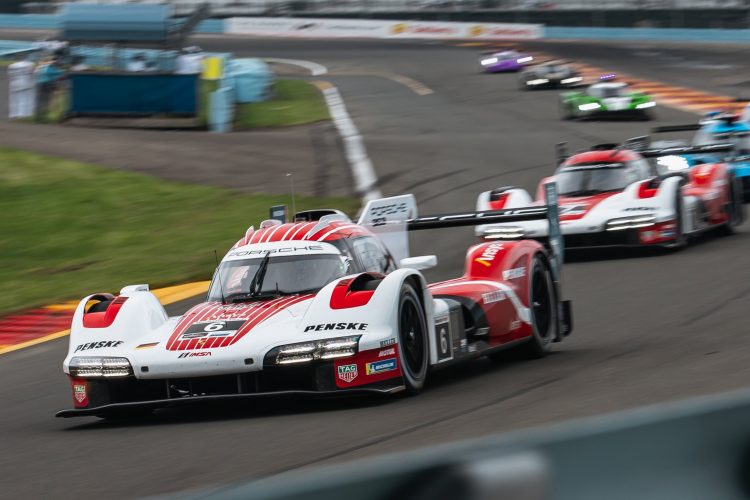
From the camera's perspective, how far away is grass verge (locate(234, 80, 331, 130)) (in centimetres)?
3250

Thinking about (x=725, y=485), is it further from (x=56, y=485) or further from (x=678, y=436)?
(x=56, y=485)

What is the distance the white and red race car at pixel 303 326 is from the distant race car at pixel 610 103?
2176cm

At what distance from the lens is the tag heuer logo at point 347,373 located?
8.03 meters

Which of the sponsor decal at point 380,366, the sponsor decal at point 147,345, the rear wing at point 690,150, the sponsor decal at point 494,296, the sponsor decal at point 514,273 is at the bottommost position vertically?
the rear wing at point 690,150

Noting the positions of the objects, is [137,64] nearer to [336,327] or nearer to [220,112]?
[220,112]

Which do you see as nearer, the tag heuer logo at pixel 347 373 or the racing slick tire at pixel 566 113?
the tag heuer logo at pixel 347 373

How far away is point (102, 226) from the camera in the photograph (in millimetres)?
19891

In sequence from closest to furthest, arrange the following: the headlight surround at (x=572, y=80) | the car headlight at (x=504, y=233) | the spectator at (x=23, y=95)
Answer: the car headlight at (x=504, y=233), the spectator at (x=23, y=95), the headlight surround at (x=572, y=80)

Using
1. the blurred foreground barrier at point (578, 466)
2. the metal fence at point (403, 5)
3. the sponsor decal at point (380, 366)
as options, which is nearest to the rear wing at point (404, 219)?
the sponsor decal at point (380, 366)

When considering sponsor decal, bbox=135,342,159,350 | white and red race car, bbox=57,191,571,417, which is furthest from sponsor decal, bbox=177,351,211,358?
sponsor decal, bbox=135,342,159,350

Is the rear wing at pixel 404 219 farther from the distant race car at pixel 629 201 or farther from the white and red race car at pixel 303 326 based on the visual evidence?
the distant race car at pixel 629 201

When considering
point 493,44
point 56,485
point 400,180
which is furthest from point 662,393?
point 493,44

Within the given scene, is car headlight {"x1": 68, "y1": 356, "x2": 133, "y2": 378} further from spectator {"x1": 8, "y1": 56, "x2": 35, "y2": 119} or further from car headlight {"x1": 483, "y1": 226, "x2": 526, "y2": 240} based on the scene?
spectator {"x1": 8, "y1": 56, "x2": 35, "y2": 119}

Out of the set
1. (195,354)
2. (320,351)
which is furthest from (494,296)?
(195,354)
